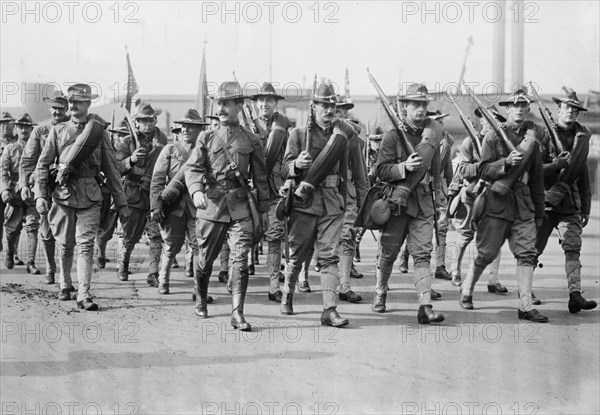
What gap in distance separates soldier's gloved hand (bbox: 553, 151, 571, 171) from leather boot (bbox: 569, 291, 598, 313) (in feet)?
4.39

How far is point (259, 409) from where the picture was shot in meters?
4.77

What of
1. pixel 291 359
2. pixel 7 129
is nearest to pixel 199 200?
pixel 291 359

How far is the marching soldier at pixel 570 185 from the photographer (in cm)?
766

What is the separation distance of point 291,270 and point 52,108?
3.96 m

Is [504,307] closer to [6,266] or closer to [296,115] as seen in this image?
[6,266]

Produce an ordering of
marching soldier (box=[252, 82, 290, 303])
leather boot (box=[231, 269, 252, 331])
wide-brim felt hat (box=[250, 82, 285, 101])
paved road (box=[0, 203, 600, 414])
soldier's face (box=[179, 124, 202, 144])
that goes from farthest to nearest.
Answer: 1. wide-brim felt hat (box=[250, 82, 285, 101])
2. soldier's face (box=[179, 124, 202, 144])
3. marching soldier (box=[252, 82, 290, 303])
4. leather boot (box=[231, 269, 252, 331])
5. paved road (box=[0, 203, 600, 414])

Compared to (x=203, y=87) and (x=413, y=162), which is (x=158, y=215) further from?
(x=203, y=87)

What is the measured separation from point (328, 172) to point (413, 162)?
81 cm

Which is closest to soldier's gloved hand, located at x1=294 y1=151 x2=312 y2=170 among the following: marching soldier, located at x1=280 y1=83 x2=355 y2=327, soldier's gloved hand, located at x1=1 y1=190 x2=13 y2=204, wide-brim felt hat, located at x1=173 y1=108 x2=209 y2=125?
marching soldier, located at x1=280 y1=83 x2=355 y2=327

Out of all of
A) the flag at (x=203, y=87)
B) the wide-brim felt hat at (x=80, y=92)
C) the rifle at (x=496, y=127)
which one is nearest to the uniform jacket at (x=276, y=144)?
the wide-brim felt hat at (x=80, y=92)

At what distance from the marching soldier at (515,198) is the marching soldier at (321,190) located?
4.82 feet

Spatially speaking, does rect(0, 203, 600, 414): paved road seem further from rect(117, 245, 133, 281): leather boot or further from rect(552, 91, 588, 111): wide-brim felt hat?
rect(552, 91, 588, 111): wide-brim felt hat

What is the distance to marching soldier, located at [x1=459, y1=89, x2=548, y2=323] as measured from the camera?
721 cm

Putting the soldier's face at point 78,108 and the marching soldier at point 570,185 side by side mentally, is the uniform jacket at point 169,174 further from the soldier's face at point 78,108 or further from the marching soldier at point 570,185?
the marching soldier at point 570,185
